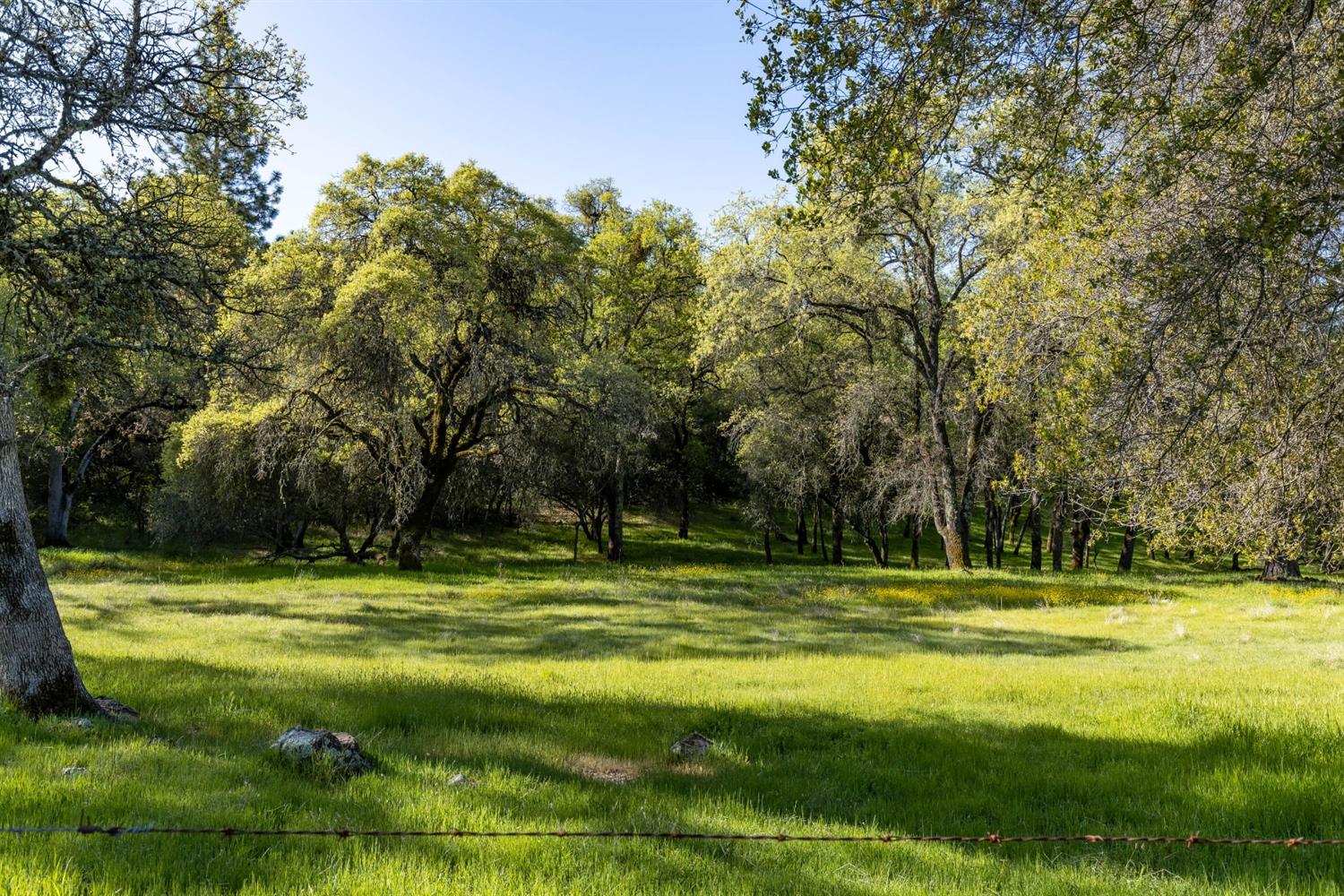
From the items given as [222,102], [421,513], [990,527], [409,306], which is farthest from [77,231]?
[990,527]

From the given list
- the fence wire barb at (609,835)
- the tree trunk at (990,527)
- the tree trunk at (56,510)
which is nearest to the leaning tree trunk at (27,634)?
the fence wire barb at (609,835)

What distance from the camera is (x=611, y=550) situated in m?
40.3

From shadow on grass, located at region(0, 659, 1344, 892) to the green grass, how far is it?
1.2 inches

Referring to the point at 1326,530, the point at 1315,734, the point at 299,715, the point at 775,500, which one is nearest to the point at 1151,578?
the point at 775,500

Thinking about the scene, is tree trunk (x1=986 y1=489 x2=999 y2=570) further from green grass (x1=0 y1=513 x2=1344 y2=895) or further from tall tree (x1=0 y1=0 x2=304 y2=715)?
tall tree (x1=0 y1=0 x2=304 y2=715)

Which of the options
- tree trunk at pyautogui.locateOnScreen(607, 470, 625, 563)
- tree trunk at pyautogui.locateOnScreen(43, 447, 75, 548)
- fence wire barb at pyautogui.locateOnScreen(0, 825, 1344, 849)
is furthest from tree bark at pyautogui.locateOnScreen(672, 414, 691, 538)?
fence wire barb at pyautogui.locateOnScreen(0, 825, 1344, 849)

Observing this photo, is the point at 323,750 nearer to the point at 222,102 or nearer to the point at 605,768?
the point at 605,768

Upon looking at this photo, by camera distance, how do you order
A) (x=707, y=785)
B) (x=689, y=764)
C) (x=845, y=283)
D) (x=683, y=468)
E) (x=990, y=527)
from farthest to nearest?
(x=990, y=527) < (x=683, y=468) < (x=845, y=283) < (x=689, y=764) < (x=707, y=785)

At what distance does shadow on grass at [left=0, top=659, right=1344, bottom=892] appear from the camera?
→ 484cm

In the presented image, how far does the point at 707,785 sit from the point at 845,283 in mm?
26648

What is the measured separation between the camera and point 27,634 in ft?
24.4

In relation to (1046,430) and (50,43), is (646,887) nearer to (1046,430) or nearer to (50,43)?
(50,43)

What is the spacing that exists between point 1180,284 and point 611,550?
109 ft

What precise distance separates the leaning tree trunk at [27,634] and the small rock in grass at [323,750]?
2.33m
